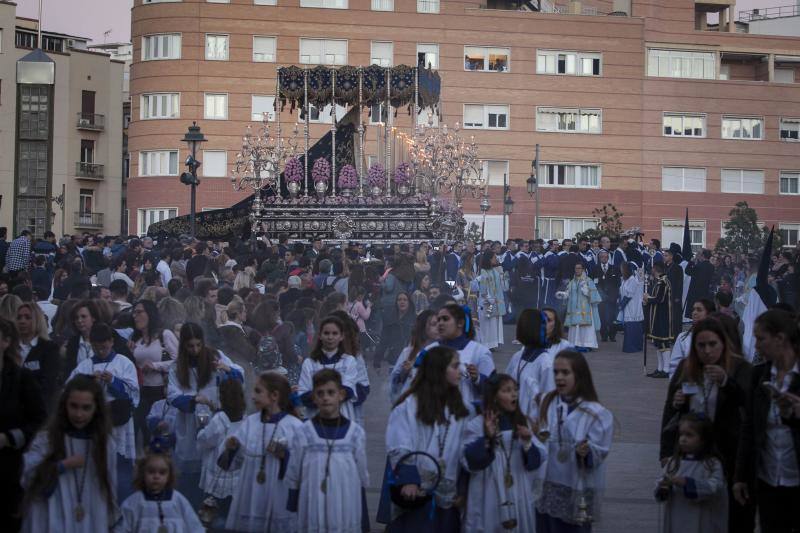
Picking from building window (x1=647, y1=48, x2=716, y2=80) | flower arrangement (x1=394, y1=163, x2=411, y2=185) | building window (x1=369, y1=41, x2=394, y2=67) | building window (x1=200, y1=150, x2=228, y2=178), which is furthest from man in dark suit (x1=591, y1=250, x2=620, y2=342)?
building window (x1=647, y1=48, x2=716, y2=80)

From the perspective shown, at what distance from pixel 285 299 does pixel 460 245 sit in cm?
1178

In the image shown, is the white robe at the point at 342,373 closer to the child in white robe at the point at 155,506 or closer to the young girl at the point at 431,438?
the young girl at the point at 431,438

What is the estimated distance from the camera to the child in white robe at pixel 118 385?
30.6ft

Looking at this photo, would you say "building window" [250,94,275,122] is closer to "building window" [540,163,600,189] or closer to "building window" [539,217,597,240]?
"building window" [540,163,600,189]

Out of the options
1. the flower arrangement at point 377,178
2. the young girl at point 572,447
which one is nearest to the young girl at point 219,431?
the young girl at point 572,447

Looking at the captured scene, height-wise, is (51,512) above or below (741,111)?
below

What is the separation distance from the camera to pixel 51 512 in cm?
747

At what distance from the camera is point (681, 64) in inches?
2176

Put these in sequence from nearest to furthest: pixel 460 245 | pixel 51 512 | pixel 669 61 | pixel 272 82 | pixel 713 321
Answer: pixel 51 512 < pixel 713 321 < pixel 460 245 < pixel 272 82 < pixel 669 61

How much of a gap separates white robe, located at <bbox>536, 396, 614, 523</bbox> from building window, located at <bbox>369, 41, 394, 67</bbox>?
144 ft

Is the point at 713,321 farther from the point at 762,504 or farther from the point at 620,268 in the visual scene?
the point at 620,268

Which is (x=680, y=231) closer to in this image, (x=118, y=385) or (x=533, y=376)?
(x=533, y=376)

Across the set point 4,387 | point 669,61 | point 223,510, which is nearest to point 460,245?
point 223,510

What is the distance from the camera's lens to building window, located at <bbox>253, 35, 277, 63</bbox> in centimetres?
5066
